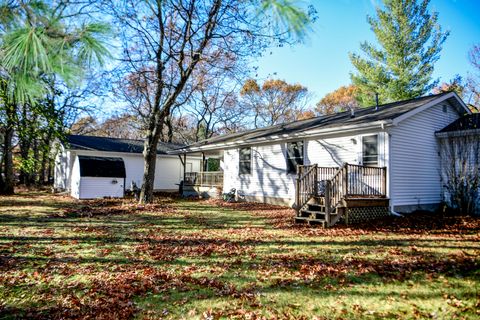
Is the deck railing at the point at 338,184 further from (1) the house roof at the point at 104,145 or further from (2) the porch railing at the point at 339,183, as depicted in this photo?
(1) the house roof at the point at 104,145

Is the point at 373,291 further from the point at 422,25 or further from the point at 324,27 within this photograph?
the point at 422,25

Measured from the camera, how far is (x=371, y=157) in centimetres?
1138

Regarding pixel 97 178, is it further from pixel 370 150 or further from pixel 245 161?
pixel 370 150

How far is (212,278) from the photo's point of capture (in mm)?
4812

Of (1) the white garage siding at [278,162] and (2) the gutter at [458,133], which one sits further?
(1) the white garage siding at [278,162]

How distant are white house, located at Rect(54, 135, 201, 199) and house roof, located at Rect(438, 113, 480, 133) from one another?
55.8ft

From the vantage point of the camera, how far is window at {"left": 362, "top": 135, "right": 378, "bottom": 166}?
11.3 metres

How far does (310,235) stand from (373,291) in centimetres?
384

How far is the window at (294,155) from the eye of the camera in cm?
1421

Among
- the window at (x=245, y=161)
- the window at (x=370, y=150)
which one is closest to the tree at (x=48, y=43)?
the window at (x=370, y=150)

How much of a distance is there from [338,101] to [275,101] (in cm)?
718

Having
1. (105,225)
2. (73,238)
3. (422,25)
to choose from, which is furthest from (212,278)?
(422,25)

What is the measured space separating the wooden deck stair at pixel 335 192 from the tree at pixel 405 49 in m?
16.8

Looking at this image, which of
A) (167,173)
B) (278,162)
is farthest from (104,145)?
(278,162)
